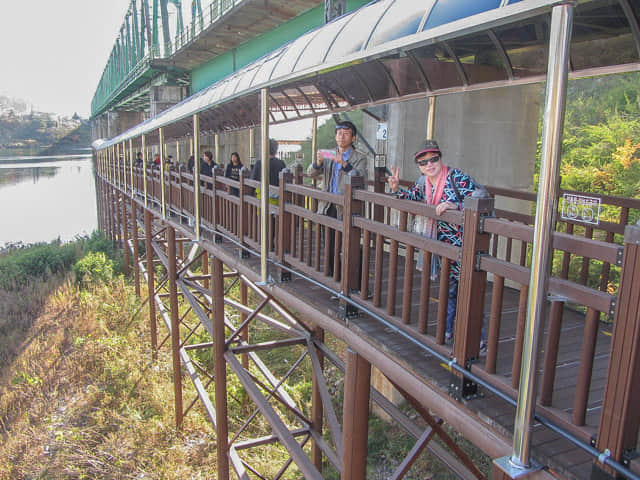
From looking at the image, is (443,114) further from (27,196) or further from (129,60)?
(27,196)

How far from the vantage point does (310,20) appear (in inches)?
481

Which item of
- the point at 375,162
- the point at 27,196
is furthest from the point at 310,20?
the point at 27,196

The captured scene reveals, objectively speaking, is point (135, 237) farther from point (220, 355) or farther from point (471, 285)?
point (471, 285)

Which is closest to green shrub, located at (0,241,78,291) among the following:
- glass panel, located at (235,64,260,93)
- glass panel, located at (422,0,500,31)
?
glass panel, located at (235,64,260,93)

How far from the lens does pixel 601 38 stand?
3727 mm

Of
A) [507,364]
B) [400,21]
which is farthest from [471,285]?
[400,21]

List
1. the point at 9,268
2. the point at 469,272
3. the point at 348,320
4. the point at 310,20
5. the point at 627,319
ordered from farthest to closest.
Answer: the point at 9,268, the point at 310,20, the point at 348,320, the point at 469,272, the point at 627,319

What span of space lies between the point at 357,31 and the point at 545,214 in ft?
6.30

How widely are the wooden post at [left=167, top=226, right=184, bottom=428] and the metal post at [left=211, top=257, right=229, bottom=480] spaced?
3.08 meters

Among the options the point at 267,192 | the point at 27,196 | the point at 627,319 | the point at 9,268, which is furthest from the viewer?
the point at 27,196

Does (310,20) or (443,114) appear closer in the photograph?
(443,114)

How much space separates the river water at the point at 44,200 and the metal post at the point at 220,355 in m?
45.6

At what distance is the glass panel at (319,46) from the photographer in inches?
139

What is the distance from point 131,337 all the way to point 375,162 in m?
9.02
